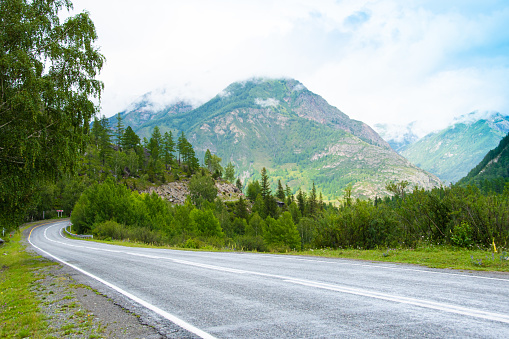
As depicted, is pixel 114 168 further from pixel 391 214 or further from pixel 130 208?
pixel 391 214

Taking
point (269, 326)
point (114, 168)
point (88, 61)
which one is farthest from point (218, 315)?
point (114, 168)

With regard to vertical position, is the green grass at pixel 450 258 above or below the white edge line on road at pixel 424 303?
below

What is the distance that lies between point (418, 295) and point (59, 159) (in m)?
14.0

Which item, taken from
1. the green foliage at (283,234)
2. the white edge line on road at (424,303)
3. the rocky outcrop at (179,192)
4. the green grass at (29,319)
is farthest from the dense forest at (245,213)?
the white edge line on road at (424,303)

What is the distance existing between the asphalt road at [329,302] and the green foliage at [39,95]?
7.13 meters

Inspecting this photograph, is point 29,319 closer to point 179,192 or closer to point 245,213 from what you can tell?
point 245,213

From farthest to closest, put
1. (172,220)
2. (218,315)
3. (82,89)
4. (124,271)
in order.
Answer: (172,220), (82,89), (124,271), (218,315)

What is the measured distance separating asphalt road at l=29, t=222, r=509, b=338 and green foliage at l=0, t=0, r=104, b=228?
23.4 ft

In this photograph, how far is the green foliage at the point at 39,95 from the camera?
1139 cm

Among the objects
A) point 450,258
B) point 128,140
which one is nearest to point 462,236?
point 450,258

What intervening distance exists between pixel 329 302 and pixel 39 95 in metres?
13.2

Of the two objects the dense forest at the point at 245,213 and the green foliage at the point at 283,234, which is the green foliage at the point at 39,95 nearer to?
the dense forest at the point at 245,213

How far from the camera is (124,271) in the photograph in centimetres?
1058

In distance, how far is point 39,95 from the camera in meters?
11.7
